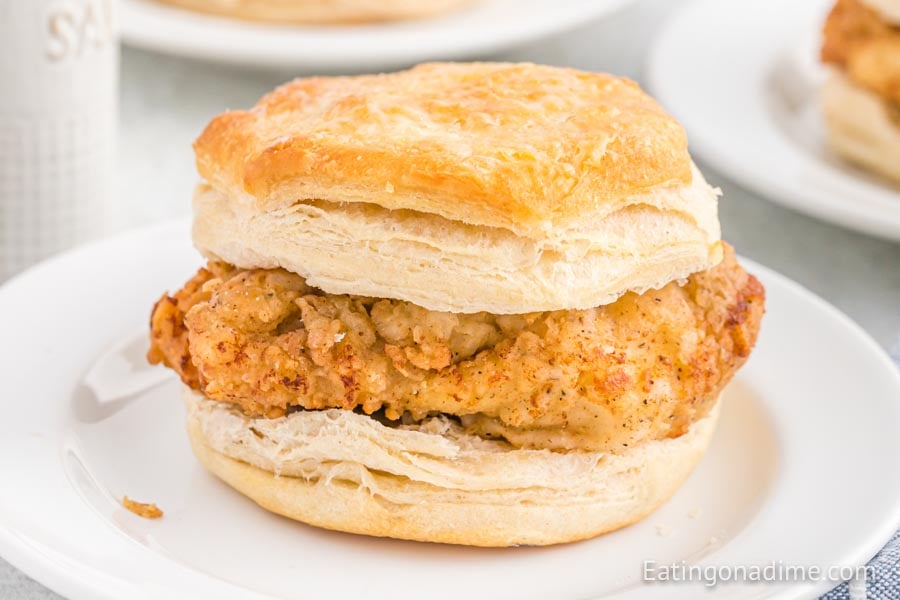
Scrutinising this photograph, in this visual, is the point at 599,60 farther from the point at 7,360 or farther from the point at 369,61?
the point at 7,360

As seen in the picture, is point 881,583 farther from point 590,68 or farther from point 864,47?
point 590,68

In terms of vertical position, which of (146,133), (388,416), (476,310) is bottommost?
(146,133)

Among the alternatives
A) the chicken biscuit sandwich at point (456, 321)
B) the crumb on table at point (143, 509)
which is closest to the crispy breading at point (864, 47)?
the chicken biscuit sandwich at point (456, 321)

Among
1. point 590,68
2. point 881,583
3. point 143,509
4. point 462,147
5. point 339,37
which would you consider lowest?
point 590,68

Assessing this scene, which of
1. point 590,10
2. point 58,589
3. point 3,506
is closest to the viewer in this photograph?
point 58,589

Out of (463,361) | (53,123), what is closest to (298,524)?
(463,361)

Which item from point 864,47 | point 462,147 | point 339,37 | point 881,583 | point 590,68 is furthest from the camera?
point 590,68

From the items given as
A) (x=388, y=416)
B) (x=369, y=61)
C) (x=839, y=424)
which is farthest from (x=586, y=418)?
(x=369, y=61)

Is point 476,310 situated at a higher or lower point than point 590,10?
higher
